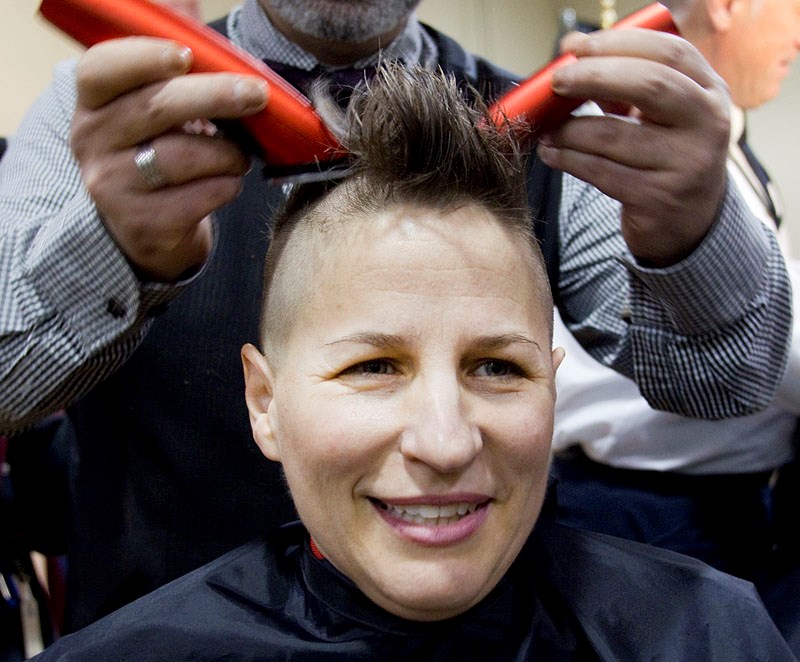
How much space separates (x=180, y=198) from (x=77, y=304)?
27cm

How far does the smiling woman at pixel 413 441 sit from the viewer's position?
0.92 m

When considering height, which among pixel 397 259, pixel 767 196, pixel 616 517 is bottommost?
pixel 616 517

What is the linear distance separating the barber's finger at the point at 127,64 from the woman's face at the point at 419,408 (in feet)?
0.89

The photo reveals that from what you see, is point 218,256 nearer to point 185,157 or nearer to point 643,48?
point 185,157

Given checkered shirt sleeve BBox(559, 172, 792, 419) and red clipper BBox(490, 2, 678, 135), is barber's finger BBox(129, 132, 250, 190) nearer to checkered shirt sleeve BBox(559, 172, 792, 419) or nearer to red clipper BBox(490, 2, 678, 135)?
red clipper BBox(490, 2, 678, 135)

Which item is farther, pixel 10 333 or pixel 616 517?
pixel 616 517

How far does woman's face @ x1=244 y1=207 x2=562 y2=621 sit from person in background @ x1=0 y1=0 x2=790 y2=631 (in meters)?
0.16

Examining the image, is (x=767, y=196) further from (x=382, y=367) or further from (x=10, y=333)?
(x=10, y=333)

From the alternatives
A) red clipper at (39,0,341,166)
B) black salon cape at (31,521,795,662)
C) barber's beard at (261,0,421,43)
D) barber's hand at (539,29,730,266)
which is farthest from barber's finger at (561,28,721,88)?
black salon cape at (31,521,795,662)

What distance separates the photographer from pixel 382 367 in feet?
3.13

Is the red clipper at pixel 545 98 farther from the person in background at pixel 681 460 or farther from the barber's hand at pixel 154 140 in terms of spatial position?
the person in background at pixel 681 460

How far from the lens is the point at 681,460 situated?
5.35 ft

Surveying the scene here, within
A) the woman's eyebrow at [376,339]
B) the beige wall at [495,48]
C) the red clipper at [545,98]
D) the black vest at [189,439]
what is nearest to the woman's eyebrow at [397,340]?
the woman's eyebrow at [376,339]

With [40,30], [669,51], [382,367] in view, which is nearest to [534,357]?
[382,367]
